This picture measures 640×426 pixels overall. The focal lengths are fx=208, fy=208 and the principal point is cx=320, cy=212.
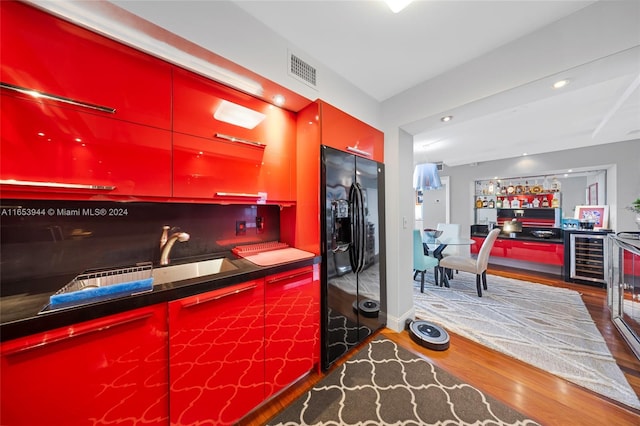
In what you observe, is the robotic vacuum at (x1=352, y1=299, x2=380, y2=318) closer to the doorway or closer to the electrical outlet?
the electrical outlet

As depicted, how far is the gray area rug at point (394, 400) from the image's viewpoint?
134 centimetres

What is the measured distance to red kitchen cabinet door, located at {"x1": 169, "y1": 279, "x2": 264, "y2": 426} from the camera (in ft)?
3.45

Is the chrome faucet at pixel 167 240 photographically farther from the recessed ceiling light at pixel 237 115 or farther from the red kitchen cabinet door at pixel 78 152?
the recessed ceiling light at pixel 237 115

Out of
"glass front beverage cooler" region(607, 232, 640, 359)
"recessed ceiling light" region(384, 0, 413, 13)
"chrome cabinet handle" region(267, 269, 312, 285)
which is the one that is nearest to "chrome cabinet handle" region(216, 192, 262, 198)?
"chrome cabinet handle" region(267, 269, 312, 285)

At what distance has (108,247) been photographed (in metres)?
1.32

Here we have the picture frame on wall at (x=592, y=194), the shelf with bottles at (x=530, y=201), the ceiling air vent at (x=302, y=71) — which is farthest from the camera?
the shelf with bottles at (x=530, y=201)

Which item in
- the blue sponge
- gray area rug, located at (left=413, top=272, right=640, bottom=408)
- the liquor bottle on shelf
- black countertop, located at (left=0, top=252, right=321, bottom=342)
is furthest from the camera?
the liquor bottle on shelf

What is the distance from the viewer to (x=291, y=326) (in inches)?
58.6

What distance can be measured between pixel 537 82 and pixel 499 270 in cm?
434

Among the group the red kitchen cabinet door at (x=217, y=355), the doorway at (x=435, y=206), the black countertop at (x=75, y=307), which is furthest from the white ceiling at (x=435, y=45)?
the doorway at (x=435, y=206)

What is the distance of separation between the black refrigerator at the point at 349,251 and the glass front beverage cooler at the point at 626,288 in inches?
92.2

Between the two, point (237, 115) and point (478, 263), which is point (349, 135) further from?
point (478, 263)

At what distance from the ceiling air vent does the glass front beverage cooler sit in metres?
3.26

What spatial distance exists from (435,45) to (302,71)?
1.07m
